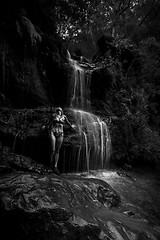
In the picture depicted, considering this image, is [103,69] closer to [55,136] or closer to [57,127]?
[57,127]

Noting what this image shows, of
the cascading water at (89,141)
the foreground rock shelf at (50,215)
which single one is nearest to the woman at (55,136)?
the cascading water at (89,141)

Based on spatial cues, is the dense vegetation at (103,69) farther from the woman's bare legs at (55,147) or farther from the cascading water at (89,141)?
→ the woman's bare legs at (55,147)

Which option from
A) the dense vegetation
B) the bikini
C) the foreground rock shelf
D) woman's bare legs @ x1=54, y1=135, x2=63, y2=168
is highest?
the dense vegetation

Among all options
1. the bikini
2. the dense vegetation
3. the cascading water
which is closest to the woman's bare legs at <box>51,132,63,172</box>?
the bikini

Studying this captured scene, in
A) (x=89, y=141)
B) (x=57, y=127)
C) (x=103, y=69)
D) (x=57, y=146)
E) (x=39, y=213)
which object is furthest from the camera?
(x=103, y=69)

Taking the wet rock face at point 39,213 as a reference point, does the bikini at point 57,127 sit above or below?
above

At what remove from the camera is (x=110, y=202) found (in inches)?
150

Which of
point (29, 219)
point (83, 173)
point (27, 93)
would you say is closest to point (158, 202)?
point (83, 173)

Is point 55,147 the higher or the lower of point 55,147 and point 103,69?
the lower

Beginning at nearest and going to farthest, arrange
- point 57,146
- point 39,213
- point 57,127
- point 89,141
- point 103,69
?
point 39,213
point 57,146
point 57,127
point 89,141
point 103,69

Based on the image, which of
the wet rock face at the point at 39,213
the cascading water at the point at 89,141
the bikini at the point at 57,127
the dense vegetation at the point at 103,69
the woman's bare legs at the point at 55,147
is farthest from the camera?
the dense vegetation at the point at 103,69

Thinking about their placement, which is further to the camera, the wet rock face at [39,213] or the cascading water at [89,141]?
the cascading water at [89,141]

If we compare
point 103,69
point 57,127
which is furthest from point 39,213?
point 103,69

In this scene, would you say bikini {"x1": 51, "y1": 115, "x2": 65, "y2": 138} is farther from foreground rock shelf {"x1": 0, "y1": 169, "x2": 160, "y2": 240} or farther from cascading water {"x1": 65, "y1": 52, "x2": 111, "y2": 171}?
foreground rock shelf {"x1": 0, "y1": 169, "x2": 160, "y2": 240}
